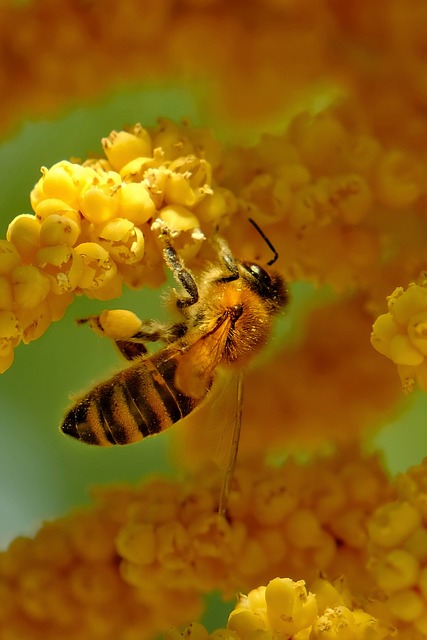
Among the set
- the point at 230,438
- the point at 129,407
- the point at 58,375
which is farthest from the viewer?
the point at 58,375

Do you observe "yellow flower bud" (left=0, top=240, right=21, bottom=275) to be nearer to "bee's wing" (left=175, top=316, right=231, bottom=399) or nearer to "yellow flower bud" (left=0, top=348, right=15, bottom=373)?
"yellow flower bud" (left=0, top=348, right=15, bottom=373)

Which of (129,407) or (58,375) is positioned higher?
(58,375)

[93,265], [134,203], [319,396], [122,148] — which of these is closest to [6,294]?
[93,265]

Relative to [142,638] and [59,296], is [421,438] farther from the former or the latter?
[59,296]

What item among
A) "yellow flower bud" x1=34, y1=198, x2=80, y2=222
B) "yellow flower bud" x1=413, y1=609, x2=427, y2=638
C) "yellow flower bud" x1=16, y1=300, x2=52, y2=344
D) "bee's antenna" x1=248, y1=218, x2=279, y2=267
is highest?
"yellow flower bud" x1=34, y1=198, x2=80, y2=222

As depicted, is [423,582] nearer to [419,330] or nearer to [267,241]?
[419,330]

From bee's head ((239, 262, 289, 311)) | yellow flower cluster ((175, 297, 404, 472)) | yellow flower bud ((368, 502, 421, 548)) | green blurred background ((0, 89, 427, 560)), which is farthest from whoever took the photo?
green blurred background ((0, 89, 427, 560))

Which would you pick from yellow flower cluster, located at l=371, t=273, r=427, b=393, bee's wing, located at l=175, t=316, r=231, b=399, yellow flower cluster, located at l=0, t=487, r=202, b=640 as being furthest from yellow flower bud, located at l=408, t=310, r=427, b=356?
yellow flower cluster, located at l=0, t=487, r=202, b=640

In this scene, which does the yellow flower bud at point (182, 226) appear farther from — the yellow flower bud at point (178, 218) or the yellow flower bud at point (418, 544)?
the yellow flower bud at point (418, 544)
